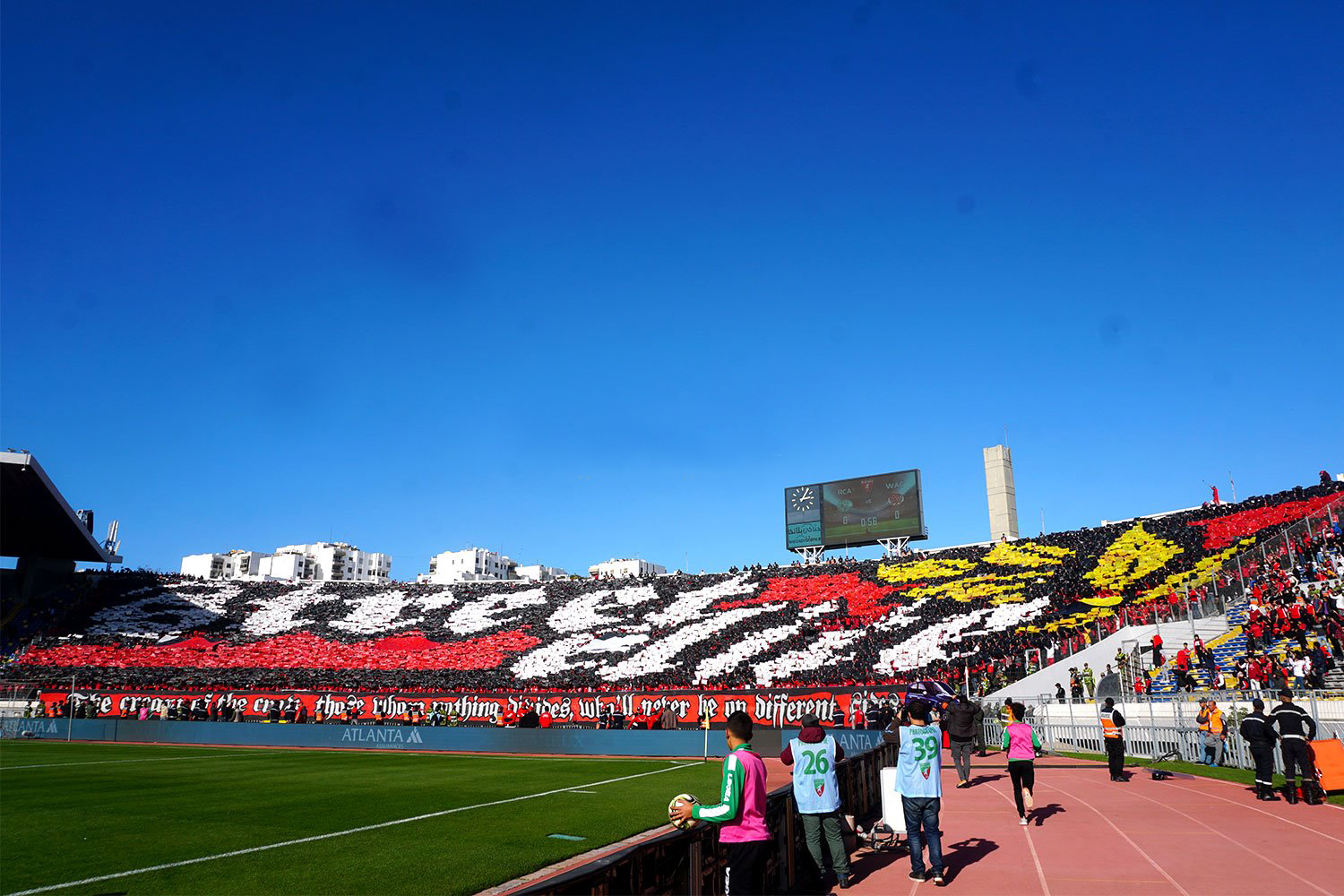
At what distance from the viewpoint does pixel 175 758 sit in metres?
27.3

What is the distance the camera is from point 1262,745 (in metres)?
14.2

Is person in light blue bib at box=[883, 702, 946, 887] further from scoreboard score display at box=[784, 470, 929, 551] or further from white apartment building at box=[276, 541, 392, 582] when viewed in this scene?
white apartment building at box=[276, 541, 392, 582]

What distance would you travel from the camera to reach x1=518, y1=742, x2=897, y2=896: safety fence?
541cm

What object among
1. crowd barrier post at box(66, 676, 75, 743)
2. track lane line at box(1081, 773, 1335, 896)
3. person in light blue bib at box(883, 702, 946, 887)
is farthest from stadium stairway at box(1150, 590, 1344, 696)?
crowd barrier post at box(66, 676, 75, 743)

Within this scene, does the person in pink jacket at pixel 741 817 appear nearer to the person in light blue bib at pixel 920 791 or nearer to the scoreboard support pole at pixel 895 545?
the person in light blue bib at pixel 920 791

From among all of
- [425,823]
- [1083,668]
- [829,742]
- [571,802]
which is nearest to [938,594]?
[1083,668]

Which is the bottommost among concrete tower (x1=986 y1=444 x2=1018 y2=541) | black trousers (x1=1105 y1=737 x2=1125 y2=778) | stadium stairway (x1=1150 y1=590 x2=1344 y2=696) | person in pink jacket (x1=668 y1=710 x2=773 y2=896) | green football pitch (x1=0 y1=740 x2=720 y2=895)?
green football pitch (x1=0 y1=740 x2=720 y2=895)

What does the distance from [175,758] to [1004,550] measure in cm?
4259

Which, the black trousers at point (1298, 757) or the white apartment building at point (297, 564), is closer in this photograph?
the black trousers at point (1298, 757)

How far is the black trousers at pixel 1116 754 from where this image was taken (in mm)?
17203

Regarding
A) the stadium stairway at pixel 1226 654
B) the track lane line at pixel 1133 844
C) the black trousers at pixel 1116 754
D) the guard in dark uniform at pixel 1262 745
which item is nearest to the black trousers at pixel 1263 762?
the guard in dark uniform at pixel 1262 745

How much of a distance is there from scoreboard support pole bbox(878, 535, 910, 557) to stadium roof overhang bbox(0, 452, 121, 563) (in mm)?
48609

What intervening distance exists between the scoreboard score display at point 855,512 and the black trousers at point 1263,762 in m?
40.9

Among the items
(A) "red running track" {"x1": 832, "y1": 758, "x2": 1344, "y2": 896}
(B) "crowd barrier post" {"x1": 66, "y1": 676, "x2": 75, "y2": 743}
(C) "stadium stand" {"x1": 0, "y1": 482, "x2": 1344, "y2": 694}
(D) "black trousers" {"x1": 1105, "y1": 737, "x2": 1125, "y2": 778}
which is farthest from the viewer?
(C) "stadium stand" {"x1": 0, "y1": 482, "x2": 1344, "y2": 694}
